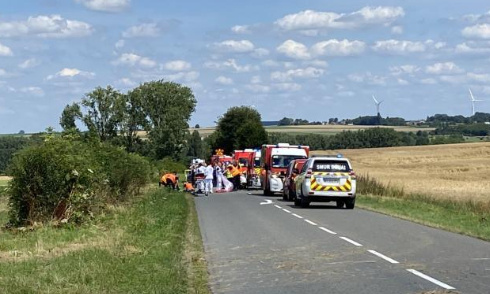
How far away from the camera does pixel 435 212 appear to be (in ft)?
90.7

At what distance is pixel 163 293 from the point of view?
398 inches

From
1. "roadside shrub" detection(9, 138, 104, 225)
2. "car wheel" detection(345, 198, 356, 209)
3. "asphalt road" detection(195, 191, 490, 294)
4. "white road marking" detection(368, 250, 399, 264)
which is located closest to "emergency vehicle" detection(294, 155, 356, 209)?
"car wheel" detection(345, 198, 356, 209)

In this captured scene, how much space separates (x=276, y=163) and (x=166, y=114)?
206 feet

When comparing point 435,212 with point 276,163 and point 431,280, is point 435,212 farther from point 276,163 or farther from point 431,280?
point 431,280

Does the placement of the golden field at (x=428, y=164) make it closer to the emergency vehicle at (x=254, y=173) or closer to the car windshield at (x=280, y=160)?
the emergency vehicle at (x=254, y=173)

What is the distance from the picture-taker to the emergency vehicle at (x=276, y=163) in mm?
40500

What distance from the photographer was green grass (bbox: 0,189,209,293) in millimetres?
10695

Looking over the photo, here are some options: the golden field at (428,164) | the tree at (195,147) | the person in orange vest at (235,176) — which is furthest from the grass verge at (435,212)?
the tree at (195,147)

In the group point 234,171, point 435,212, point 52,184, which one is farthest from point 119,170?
point 234,171

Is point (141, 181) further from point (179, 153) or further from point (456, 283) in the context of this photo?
point (179, 153)

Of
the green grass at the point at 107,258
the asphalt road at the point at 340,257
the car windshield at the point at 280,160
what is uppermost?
the car windshield at the point at 280,160

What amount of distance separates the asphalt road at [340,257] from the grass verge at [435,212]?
0.89 m

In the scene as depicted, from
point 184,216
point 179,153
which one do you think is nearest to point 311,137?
point 179,153

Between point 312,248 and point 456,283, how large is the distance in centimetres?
500
